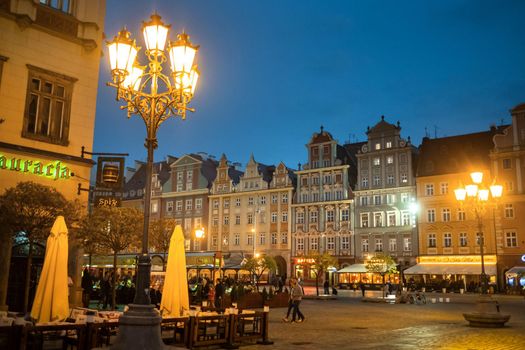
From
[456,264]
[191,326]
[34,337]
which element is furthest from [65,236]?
[456,264]

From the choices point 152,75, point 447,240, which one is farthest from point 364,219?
point 152,75

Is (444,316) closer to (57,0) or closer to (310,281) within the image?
(57,0)

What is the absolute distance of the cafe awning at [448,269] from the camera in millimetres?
44344

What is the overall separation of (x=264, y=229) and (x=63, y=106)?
145ft

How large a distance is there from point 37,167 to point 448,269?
38.5 metres

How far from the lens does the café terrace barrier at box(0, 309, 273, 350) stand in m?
9.12

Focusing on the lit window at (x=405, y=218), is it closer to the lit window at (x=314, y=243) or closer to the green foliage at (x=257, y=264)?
the lit window at (x=314, y=243)

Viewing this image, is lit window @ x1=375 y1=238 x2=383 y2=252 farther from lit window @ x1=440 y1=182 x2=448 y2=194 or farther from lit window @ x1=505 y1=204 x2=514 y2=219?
lit window @ x1=505 y1=204 x2=514 y2=219

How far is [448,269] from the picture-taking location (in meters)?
45.8

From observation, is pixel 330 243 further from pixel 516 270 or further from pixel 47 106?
pixel 47 106

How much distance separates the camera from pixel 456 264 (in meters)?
47.1

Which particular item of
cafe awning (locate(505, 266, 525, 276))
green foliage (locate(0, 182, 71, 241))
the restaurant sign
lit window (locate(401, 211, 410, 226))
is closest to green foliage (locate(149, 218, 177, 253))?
green foliage (locate(0, 182, 71, 241))

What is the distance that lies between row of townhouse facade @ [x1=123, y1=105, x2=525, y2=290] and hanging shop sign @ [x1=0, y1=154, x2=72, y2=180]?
3422 cm

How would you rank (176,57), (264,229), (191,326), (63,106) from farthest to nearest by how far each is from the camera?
(264,229)
(63,106)
(191,326)
(176,57)
